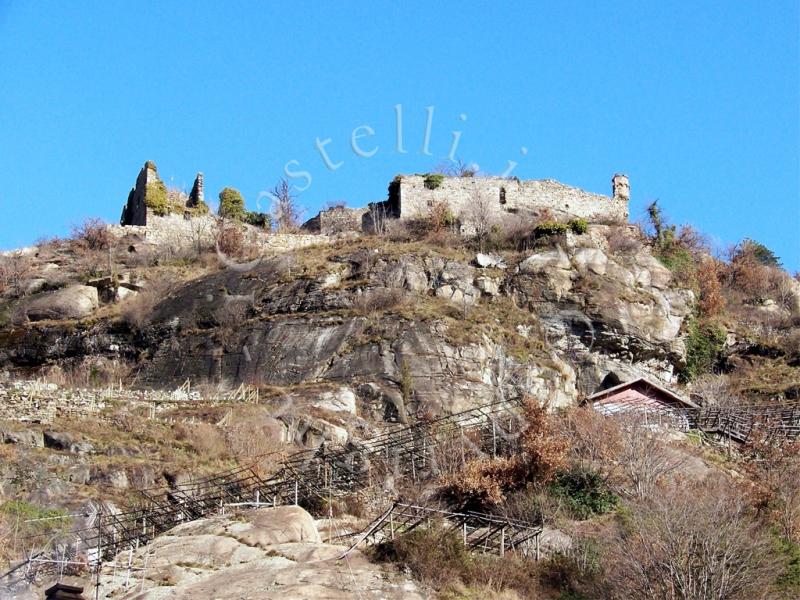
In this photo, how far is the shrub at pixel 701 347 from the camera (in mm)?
54281

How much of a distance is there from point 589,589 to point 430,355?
1541cm

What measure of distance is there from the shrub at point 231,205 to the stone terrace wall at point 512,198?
296 inches

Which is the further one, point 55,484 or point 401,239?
point 401,239

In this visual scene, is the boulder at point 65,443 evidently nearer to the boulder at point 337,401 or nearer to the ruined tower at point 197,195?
the boulder at point 337,401

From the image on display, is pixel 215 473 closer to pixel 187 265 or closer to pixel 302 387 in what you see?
pixel 302 387

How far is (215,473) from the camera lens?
40.3 metres

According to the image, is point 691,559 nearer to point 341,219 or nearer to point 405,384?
point 405,384

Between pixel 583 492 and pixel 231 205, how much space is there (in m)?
30.0

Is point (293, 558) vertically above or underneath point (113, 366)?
underneath

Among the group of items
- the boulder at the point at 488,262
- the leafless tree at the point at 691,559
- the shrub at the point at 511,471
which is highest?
the boulder at the point at 488,262

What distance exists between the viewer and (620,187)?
220 feet

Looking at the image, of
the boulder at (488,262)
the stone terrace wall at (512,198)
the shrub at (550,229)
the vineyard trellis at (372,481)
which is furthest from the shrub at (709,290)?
the vineyard trellis at (372,481)

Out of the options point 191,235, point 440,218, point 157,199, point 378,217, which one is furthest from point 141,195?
point 440,218

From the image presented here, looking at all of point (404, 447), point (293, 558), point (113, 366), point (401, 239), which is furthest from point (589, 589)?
point (401, 239)
